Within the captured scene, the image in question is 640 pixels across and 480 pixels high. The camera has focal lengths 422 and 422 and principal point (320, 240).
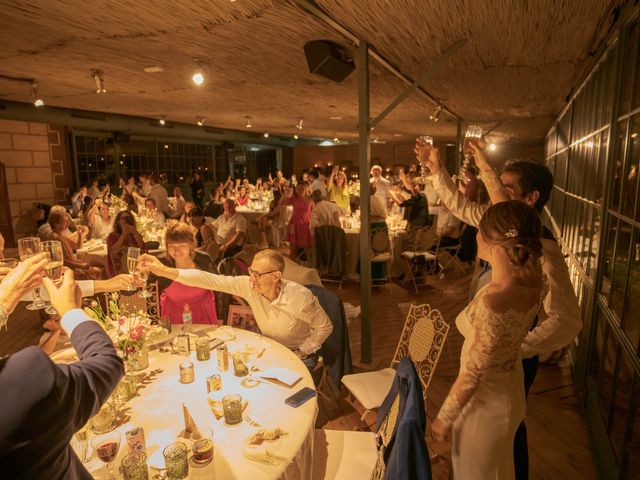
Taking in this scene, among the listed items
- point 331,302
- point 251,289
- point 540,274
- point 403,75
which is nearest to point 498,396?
point 540,274

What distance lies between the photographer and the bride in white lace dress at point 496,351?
1.66 metres

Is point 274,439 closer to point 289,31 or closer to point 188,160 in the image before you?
point 289,31

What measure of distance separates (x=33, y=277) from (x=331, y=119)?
8.68 m

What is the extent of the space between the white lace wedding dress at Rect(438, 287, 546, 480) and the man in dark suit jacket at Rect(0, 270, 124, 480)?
129 cm

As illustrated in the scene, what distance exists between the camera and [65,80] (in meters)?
5.36

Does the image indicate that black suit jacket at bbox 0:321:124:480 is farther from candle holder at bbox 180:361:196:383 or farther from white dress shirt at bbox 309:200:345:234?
white dress shirt at bbox 309:200:345:234

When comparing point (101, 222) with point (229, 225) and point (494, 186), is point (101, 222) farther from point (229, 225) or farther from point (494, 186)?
point (494, 186)

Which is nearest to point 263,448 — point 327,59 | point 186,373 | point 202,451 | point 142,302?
point 202,451

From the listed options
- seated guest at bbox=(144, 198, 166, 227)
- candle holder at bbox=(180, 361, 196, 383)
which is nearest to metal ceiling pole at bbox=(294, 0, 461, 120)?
candle holder at bbox=(180, 361, 196, 383)

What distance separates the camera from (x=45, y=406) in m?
0.95

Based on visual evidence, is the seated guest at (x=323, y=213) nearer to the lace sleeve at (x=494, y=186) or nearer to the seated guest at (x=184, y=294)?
the seated guest at (x=184, y=294)

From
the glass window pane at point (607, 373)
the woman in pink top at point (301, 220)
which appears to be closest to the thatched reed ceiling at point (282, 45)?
the woman in pink top at point (301, 220)

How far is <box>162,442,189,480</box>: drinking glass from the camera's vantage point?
57.8 inches

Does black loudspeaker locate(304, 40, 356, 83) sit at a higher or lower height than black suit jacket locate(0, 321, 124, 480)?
higher
